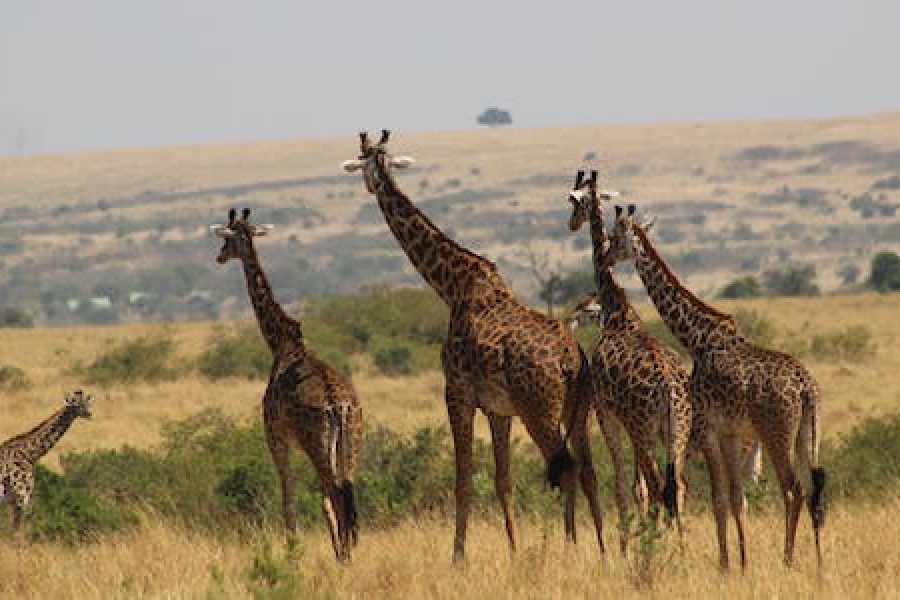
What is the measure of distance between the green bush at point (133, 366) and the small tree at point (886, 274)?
25.7m

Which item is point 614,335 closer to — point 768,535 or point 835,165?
point 768,535

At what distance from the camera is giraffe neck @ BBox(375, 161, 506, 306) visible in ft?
34.9

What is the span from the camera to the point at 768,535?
35.4ft

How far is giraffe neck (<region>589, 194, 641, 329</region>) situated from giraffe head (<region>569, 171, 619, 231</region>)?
0.03 meters

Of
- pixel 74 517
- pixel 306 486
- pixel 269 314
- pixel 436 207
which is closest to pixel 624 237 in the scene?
pixel 269 314

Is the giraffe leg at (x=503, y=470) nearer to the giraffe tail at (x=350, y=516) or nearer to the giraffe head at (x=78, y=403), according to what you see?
the giraffe tail at (x=350, y=516)

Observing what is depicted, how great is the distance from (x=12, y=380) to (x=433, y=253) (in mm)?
21422

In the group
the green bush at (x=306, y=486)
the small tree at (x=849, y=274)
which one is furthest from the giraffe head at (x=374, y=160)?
the small tree at (x=849, y=274)

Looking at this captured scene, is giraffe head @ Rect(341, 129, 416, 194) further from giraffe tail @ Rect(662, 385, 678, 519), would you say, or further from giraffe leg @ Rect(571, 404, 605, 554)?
giraffe tail @ Rect(662, 385, 678, 519)

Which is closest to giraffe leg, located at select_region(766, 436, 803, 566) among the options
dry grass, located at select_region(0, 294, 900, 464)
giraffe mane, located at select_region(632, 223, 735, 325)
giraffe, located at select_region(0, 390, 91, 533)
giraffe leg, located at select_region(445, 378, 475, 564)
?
giraffe mane, located at select_region(632, 223, 735, 325)

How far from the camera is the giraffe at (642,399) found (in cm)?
956

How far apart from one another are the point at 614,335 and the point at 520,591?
2.05m

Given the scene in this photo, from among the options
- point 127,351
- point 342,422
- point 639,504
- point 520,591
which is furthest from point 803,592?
point 127,351

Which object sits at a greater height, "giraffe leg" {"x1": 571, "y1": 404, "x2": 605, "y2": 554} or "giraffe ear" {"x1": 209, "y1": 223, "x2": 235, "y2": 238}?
"giraffe ear" {"x1": 209, "y1": 223, "x2": 235, "y2": 238}
